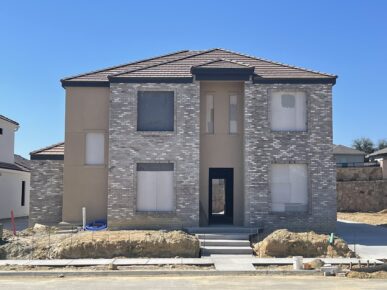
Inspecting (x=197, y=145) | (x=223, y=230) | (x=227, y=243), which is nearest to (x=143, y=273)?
(x=227, y=243)

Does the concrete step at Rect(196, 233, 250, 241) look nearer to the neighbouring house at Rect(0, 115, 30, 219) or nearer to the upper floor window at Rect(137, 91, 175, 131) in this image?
the upper floor window at Rect(137, 91, 175, 131)

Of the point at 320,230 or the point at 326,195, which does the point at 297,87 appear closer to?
the point at 326,195

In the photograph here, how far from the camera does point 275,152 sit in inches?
835

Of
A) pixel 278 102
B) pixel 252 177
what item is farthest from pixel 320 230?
pixel 278 102

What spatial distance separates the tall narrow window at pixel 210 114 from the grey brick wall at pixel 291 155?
1629 mm

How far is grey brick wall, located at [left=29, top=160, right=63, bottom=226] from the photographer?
22828 mm

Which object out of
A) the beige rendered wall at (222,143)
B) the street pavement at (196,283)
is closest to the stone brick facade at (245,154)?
the beige rendered wall at (222,143)

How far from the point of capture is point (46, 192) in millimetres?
22984

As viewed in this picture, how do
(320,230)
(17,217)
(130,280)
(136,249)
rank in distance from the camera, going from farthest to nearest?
1. (17,217)
2. (320,230)
3. (136,249)
4. (130,280)

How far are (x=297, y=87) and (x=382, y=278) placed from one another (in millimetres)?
9619

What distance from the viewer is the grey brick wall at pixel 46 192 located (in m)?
22.8

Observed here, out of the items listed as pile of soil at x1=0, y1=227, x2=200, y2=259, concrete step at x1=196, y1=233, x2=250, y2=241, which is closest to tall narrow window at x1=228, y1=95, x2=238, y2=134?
concrete step at x1=196, y1=233, x2=250, y2=241

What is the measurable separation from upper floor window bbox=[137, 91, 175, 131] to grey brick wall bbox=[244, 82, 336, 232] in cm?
322

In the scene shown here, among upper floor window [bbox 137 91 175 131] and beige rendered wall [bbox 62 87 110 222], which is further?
beige rendered wall [bbox 62 87 110 222]
